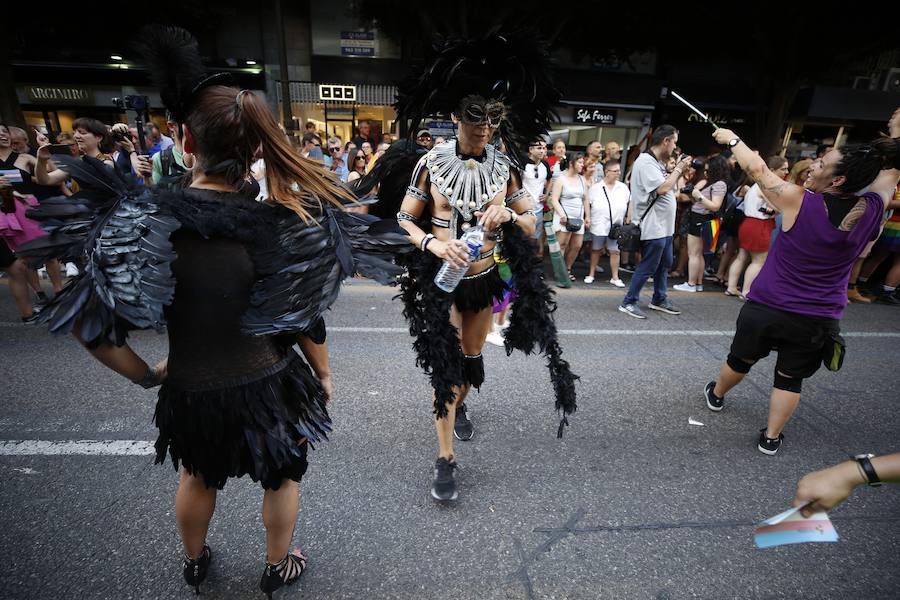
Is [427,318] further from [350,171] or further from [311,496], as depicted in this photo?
[350,171]

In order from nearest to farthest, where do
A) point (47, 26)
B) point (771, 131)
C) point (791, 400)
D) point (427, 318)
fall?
point (427, 318)
point (791, 400)
point (47, 26)
point (771, 131)

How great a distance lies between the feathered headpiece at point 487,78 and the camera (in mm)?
2367

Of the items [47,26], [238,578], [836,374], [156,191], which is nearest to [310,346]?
[156,191]

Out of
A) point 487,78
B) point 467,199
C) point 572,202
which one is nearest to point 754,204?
point 572,202

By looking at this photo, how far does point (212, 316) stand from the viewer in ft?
4.79

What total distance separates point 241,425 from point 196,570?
82cm

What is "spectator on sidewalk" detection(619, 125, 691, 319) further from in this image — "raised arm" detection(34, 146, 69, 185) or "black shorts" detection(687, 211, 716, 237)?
"raised arm" detection(34, 146, 69, 185)

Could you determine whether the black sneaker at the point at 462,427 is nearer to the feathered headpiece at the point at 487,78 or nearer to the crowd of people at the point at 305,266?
the crowd of people at the point at 305,266

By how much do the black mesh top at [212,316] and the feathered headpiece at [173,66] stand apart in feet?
0.90

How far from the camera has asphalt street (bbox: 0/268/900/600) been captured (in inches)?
80.4

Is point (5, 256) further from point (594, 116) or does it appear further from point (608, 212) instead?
point (594, 116)

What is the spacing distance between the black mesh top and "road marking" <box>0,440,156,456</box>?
5.48 ft

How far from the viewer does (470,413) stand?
3.39 metres

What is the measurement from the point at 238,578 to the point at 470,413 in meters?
1.77
